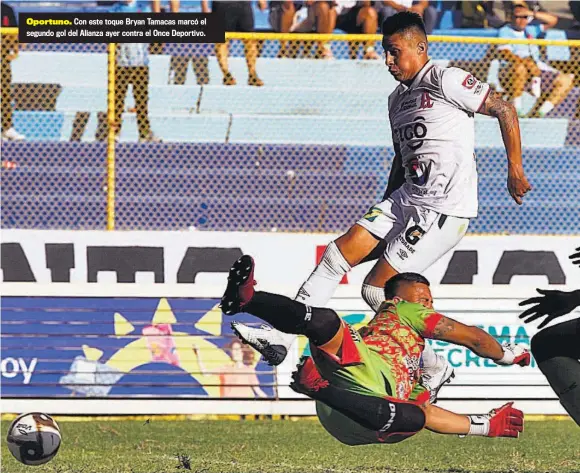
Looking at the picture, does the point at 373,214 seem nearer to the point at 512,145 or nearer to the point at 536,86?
the point at 512,145

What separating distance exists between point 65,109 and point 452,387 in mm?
5946

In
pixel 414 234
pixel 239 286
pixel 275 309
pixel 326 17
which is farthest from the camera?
pixel 326 17

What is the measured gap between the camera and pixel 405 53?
7.64 meters

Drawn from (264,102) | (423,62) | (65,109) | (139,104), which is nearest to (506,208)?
(264,102)

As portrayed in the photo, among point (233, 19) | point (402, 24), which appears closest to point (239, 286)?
point (402, 24)

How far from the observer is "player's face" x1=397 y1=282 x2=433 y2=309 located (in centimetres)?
729

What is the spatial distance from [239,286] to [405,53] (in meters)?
2.21

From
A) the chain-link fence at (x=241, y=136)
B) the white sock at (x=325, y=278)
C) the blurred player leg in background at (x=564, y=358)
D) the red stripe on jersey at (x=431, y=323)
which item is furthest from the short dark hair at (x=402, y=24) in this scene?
the chain-link fence at (x=241, y=136)

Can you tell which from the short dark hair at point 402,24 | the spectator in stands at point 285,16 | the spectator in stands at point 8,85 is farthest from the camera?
the spectator in stands at point 285,16

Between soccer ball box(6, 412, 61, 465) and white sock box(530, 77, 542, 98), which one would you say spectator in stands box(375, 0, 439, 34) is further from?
soccer ball box(6, 412, 61, 465)

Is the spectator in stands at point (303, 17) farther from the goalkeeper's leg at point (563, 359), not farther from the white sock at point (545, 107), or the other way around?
the goalkeeper's leg at point (563, 359)

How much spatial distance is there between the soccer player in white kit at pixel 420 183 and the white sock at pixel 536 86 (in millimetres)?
6528

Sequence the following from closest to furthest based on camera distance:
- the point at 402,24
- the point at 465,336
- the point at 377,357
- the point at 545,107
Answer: the point at 377,357
the point at 465,336
the point at 402,24
the point at 545,107

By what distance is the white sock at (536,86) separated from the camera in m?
14.1
